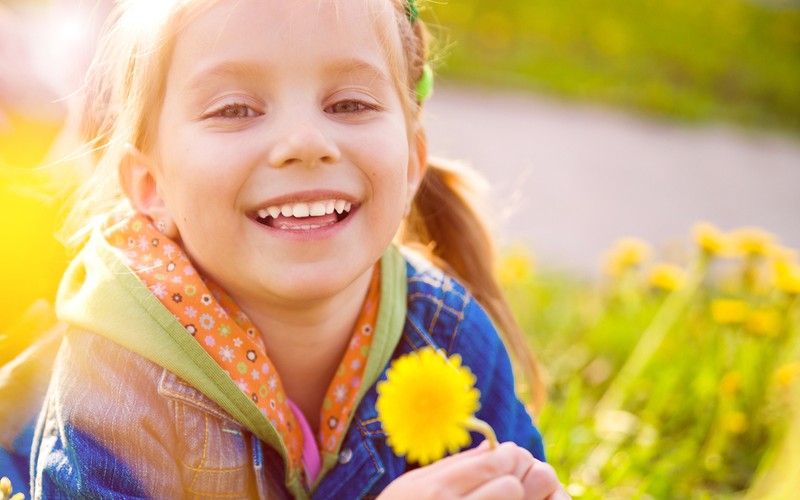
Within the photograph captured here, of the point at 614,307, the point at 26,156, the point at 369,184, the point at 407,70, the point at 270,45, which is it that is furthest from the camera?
the point at 614,307

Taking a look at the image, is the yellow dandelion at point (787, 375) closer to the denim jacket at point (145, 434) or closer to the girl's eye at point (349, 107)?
the denim jacket at point (145, 434)

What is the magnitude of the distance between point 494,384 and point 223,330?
1.78 feet

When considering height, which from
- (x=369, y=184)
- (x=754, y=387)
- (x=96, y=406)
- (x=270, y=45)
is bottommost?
(x=754, y=387)

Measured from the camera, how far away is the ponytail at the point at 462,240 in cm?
196

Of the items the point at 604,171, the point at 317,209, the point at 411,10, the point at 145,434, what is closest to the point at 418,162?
the point at 411,10

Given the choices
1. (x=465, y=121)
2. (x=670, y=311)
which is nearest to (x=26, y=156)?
(x=670, y=311)

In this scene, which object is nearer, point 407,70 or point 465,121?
point 407,70

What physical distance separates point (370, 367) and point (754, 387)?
4.13ft

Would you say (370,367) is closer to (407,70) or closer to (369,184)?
(369,184)

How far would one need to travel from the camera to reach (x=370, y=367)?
158cm

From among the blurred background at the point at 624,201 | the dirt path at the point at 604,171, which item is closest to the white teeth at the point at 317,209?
the blurred background at the point at 624,201

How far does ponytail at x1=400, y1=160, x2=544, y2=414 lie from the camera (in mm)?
1959

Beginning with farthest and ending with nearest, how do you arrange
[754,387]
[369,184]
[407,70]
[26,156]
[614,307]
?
[614,307] → [754,387] → [26,156] → [407,70] → [369,184]

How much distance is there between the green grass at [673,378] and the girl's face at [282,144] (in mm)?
801
